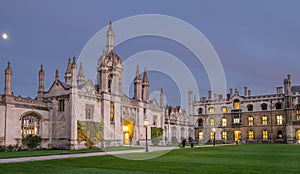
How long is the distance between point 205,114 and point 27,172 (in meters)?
68.8

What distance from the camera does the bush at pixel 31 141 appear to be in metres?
33.4

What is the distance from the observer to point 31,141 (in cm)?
3381

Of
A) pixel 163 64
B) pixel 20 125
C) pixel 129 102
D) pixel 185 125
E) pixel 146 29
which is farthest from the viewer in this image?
pixel 185 125

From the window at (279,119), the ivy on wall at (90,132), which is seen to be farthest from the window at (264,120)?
the ivy on wall at (90,132)

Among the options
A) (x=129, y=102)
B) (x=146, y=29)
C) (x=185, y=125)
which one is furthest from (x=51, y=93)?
(x=185, y=125)

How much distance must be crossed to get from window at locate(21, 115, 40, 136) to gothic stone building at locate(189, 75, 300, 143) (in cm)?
3617

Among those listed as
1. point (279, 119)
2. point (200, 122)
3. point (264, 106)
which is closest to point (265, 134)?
point (279, 119)

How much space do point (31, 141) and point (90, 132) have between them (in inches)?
284

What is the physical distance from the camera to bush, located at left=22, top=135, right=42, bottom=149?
1315 inches

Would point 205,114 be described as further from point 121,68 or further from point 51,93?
point 51,93

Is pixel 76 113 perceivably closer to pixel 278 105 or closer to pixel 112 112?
pixel 112 112

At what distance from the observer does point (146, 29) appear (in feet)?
90.6

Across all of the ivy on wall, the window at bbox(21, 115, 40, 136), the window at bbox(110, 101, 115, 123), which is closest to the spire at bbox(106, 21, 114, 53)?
the window at bbox(110, 101, 115, 123)

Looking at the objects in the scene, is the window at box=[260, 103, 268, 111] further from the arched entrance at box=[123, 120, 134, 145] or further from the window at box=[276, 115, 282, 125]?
the arched entrance at box=[123, 120, 134, 145]
